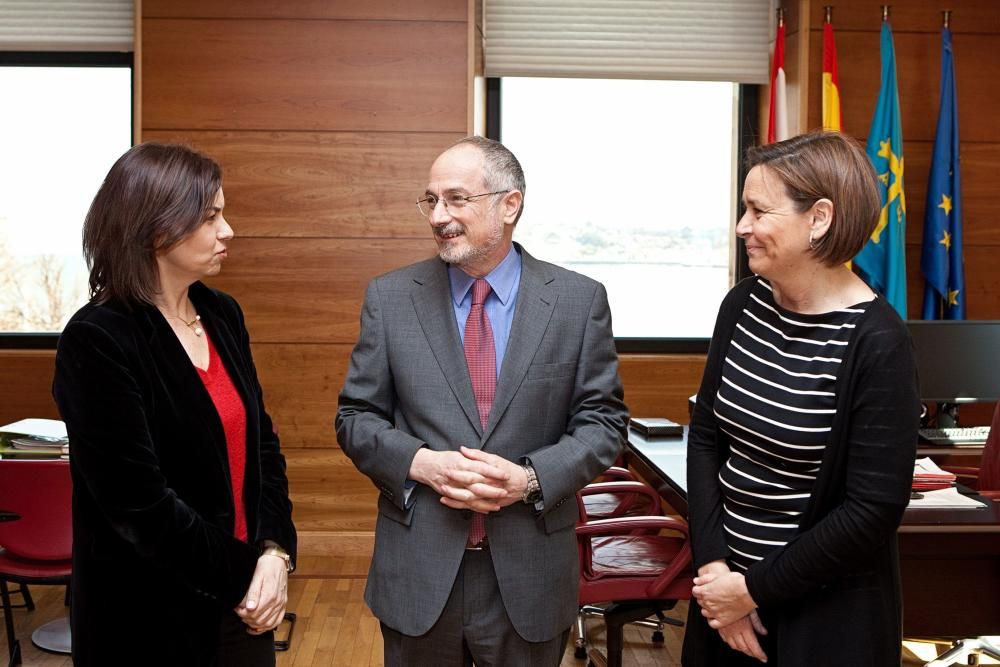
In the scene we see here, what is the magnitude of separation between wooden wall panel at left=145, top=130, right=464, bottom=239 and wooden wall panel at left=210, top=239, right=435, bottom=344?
7cm

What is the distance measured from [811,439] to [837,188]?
1.58 ft

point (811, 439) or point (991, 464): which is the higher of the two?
point (811, 439)

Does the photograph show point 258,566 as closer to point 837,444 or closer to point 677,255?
point 837,444

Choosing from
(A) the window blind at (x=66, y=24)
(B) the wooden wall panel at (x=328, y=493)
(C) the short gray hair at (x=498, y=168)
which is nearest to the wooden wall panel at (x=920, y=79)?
(B) the wooden wall panel at (x=328, y=493)

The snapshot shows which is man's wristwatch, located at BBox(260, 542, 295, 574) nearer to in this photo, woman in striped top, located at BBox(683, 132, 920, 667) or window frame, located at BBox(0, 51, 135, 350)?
woman in striped top, located at BBox(683, 132, 920, 667)

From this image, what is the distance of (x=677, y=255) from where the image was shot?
579 cm

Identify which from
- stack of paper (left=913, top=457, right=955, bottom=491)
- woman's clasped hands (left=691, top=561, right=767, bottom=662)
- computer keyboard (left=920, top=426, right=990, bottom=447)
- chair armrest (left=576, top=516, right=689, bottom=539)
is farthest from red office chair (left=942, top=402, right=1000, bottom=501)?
woman's clasped hands (left=691, top=561, right=767, bottom=662)

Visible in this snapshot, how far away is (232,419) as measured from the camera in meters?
2.07

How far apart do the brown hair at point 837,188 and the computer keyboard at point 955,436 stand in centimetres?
275

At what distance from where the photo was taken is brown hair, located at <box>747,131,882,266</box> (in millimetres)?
1911

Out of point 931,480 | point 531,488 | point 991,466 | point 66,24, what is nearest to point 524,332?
point 531,488

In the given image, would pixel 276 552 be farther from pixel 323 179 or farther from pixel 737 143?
pixel 737 143

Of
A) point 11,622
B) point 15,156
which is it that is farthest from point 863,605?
point 15,156

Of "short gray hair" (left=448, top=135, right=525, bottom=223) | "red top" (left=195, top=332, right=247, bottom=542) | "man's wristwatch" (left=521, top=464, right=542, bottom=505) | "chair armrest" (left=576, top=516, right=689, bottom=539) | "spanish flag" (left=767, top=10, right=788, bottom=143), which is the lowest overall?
"chair armrest" (left=576, top=516, right=689, bottom=539)
